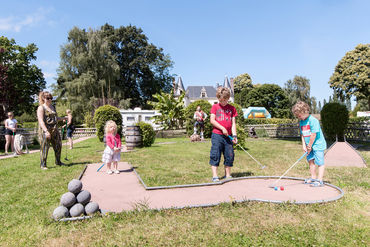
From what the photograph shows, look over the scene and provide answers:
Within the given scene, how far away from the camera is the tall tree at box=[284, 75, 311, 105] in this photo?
182ft

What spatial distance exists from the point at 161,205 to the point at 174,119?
738 inches

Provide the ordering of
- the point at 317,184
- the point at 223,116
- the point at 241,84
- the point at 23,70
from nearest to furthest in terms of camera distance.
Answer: the point at 317,184, the point at 223,116, the point at 23,70, the point at 241,84

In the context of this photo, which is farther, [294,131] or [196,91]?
[196,91]

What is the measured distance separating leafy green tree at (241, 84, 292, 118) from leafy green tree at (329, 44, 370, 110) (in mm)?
19059

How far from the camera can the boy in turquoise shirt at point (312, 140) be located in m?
4.66

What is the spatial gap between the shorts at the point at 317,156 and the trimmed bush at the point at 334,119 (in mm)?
10741

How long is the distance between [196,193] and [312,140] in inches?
97.6

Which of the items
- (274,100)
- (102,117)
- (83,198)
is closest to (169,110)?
(102,117)

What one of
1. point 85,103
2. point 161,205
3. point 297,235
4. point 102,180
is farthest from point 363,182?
point 85,103

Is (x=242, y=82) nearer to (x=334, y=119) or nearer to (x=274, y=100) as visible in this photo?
(x=274, y=100)

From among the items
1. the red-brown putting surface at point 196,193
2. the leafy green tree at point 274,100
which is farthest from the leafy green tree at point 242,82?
the red-brown putting surface at point 196,193

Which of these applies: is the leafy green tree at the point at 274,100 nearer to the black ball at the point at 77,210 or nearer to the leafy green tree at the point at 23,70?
the leafy green tree at the point at 23,70

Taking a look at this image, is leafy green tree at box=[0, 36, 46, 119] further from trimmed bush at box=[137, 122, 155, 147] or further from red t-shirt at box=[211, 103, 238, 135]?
red t-shirt at box=[211, 103, 238, 135]

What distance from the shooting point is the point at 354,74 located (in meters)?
32.6
